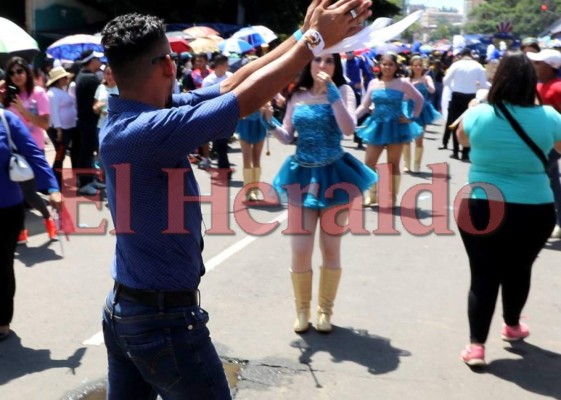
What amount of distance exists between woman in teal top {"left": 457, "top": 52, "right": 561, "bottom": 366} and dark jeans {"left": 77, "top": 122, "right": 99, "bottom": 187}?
6.69 meters

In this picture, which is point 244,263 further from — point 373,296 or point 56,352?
point 56,352

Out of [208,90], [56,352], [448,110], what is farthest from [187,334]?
[448,110]

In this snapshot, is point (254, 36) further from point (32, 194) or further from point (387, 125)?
point (32, 194)

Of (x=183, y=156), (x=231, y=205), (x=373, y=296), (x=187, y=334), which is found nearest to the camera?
(x=183, y=156)

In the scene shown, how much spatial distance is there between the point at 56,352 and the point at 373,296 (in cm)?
240

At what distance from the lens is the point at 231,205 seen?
976cm

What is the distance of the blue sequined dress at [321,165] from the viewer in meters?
5.13

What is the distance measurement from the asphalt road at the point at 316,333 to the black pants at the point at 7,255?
22 centimetres

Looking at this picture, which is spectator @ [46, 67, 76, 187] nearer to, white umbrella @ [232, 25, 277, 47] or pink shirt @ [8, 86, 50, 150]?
pink shirt @ [8, 86, 50, 150]

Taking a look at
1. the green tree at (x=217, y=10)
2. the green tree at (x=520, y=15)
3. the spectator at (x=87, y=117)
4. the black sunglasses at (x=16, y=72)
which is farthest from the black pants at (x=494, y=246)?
the green tree at (x=520, y=15)

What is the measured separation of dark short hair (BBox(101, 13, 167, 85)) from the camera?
8.06ft

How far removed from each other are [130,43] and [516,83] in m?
2.72

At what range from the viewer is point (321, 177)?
515cm

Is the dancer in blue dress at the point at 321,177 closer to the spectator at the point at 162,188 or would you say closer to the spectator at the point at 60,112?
the spectator at the point at 162,188
